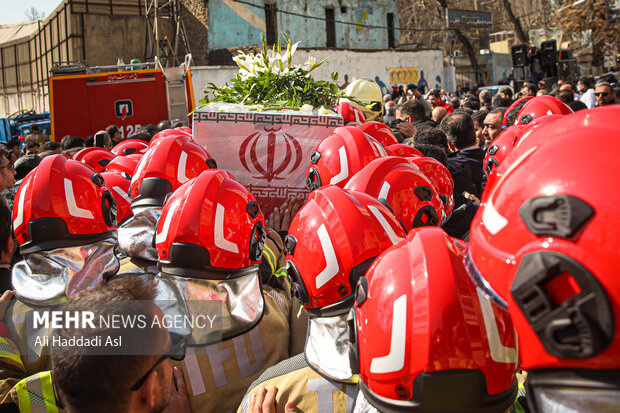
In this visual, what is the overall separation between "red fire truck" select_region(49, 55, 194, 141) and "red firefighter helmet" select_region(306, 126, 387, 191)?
30.4 ft

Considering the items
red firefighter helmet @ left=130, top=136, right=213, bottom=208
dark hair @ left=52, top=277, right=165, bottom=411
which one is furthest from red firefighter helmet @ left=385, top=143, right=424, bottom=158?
dark hair @ left=52, top=277, right=165, bottom=411

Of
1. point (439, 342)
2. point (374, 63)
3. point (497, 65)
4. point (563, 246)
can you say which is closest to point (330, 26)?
point (374, 63)

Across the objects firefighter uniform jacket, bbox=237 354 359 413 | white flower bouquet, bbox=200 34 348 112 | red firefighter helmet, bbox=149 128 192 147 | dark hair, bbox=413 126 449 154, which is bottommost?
firefighter uniform jacket, bbox=237 354 359 413

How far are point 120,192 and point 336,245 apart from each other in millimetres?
2431

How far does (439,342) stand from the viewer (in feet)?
4.92

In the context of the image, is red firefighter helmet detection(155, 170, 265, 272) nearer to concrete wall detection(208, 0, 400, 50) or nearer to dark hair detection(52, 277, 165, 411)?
dark hair detection(52, 277, 165, 411)

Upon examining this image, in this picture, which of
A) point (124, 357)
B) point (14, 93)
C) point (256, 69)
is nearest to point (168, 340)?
point (124, 357)

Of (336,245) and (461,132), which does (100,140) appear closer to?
(461,132)

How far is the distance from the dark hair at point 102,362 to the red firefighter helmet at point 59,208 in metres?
1.33

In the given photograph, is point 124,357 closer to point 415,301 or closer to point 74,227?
point 415,301

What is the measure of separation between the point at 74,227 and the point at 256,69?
2445mm

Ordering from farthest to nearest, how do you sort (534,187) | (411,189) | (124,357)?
(411,189), (124,357), (534,187)

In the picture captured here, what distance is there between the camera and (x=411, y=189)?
10.0 feet

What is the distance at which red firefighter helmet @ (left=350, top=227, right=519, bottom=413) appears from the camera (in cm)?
151
